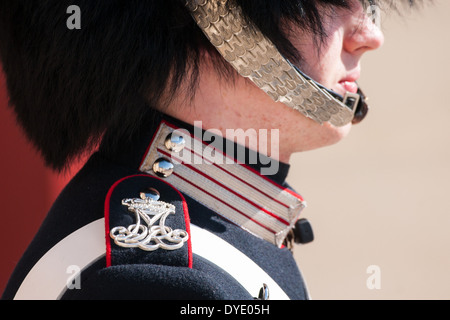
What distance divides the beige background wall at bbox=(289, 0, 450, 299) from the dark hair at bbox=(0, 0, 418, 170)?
1840 mm

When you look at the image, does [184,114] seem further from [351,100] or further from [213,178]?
[351,100]

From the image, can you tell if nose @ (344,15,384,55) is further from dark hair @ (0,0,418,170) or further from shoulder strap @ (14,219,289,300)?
shoulder strap @ (14,219,289,300)

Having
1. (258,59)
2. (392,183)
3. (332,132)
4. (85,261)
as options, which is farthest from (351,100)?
(392,183)

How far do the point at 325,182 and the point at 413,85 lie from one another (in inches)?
40.8

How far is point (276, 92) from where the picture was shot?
4.19 feet

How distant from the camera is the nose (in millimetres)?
1350

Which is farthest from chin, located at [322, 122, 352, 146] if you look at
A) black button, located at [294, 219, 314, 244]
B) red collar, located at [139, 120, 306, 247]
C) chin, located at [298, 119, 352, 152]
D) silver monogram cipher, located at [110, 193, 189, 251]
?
silver monogram cipher, located at [110, 193, 189, 251]

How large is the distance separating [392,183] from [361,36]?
266 centimetres

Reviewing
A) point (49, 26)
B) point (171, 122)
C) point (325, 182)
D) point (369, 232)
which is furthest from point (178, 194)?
point (325, 182)

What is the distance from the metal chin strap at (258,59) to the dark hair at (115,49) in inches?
0.9

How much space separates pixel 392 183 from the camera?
3.90 m

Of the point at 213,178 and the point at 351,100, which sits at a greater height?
the point at 351,100

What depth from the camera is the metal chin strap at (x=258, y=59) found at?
1.21m
